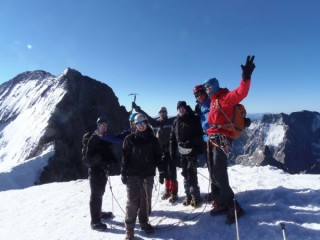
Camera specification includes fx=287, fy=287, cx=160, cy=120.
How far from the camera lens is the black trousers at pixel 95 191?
914 cm

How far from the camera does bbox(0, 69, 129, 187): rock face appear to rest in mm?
60844

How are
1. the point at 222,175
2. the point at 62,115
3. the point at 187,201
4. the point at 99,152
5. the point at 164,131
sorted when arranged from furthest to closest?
the point at 62,115
the point at 164,131
the point at 187,201
the point at 99,152
the point at 222,175

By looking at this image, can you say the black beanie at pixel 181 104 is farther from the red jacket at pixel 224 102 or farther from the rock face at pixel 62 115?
the rock face at pixel 62 115

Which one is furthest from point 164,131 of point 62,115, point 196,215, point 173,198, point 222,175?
point 62,115

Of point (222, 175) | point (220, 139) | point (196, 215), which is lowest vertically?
point (196, 215)

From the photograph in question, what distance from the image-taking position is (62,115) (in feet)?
242

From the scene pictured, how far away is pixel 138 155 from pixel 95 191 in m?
2.18

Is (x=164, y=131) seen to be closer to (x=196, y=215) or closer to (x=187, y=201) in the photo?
(x=187, y=201)

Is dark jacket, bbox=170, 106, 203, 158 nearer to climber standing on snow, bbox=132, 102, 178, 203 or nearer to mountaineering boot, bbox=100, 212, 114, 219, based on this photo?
climber standing on snow, bbox=132, 102, 178, 203

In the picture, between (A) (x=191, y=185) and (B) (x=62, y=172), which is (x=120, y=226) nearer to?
(A) (x=191, y=185)

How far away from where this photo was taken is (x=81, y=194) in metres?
13.8

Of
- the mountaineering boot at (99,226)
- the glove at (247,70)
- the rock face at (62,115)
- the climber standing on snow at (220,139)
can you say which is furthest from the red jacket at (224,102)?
the rock face at (62,115)

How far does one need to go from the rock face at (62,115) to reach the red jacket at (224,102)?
40563 millimetres

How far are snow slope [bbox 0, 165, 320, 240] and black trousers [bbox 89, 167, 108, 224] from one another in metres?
0.57
